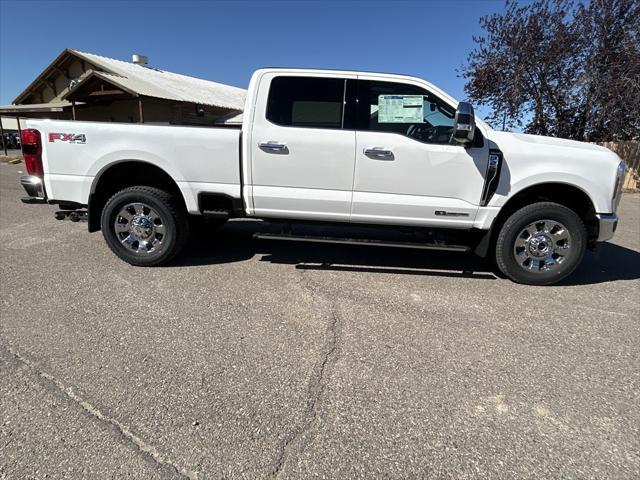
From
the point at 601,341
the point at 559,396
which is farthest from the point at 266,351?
the point at 601,341

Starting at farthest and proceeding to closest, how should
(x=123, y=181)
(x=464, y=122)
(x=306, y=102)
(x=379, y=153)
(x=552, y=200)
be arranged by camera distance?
(x=123, y=181) < (x=552, y=200) < (x=306, y=102) < (x=379, y=153) < (x=464, y=122)

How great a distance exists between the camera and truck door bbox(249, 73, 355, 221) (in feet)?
13.2

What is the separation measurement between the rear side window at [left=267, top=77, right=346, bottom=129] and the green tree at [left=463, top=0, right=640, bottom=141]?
48.2 feet

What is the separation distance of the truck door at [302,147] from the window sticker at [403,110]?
41 cm

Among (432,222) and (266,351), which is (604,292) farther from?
(266,351)

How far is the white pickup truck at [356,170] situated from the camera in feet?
13.1

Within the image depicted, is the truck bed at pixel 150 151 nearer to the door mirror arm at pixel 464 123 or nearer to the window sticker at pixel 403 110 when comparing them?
the window sticker at pixel 403 110

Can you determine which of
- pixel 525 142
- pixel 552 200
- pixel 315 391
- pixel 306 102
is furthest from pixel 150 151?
pixel 552 200

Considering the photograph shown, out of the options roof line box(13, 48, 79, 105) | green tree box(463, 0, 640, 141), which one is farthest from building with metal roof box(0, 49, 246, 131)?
green tree box(463, 0, 640, 141)

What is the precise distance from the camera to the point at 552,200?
4328 millimetres

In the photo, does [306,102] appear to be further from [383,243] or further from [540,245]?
[540,245]

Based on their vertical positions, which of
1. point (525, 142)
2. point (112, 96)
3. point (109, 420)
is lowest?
point (109, 420)

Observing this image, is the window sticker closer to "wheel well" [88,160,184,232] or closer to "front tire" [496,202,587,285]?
"front tire" [496,202,587,285]

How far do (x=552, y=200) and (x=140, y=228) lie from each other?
4.64m
